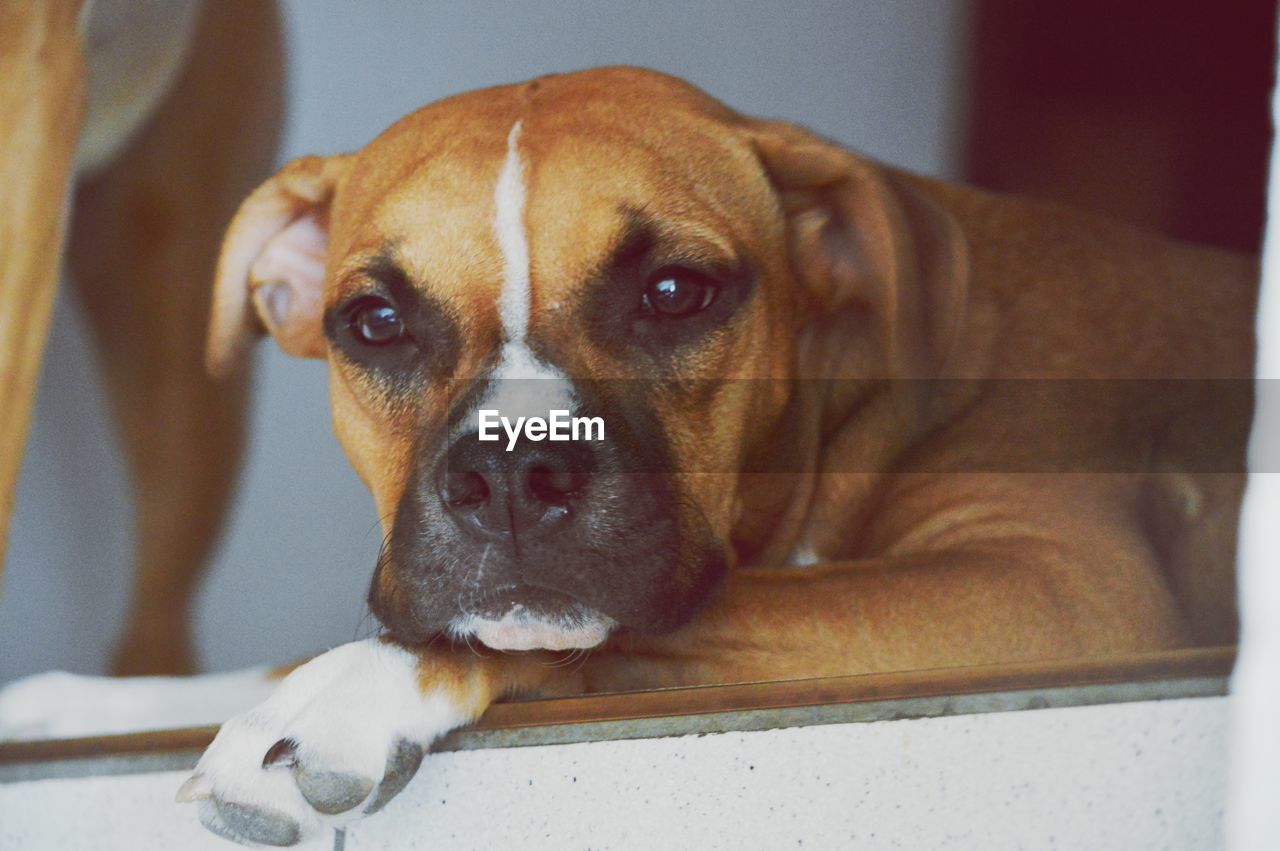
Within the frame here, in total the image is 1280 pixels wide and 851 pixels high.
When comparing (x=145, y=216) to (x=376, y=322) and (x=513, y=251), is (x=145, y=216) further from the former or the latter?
(x=513, y=251)

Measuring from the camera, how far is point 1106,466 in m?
1.89

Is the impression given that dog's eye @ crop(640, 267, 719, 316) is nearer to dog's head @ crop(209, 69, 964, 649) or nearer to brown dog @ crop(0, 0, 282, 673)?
dog's head @ crop(209, 69, 964, 649)

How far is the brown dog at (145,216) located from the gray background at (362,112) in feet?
0.28

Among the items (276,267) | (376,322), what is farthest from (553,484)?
(276,267)

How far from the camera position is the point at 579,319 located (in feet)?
5.26

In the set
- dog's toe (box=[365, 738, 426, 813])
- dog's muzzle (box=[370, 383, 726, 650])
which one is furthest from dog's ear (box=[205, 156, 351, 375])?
dog's toe (box=[365, 738, 426, 813])

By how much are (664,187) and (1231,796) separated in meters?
1.10

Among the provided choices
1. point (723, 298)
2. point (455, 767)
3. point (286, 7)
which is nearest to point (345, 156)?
point (286, 7)

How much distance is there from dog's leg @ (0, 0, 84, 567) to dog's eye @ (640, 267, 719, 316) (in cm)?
116

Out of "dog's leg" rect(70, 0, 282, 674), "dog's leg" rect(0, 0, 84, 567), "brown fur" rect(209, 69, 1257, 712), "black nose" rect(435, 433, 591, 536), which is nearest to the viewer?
"black nose" rect(435, 433, 591, 536)

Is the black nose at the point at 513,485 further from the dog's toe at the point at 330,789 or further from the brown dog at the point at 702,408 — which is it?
the dog's toe at the point at 330,789

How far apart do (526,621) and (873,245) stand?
0.86m

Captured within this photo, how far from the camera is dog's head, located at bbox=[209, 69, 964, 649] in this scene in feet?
4.63

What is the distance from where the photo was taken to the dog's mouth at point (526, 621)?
54.8 inches
